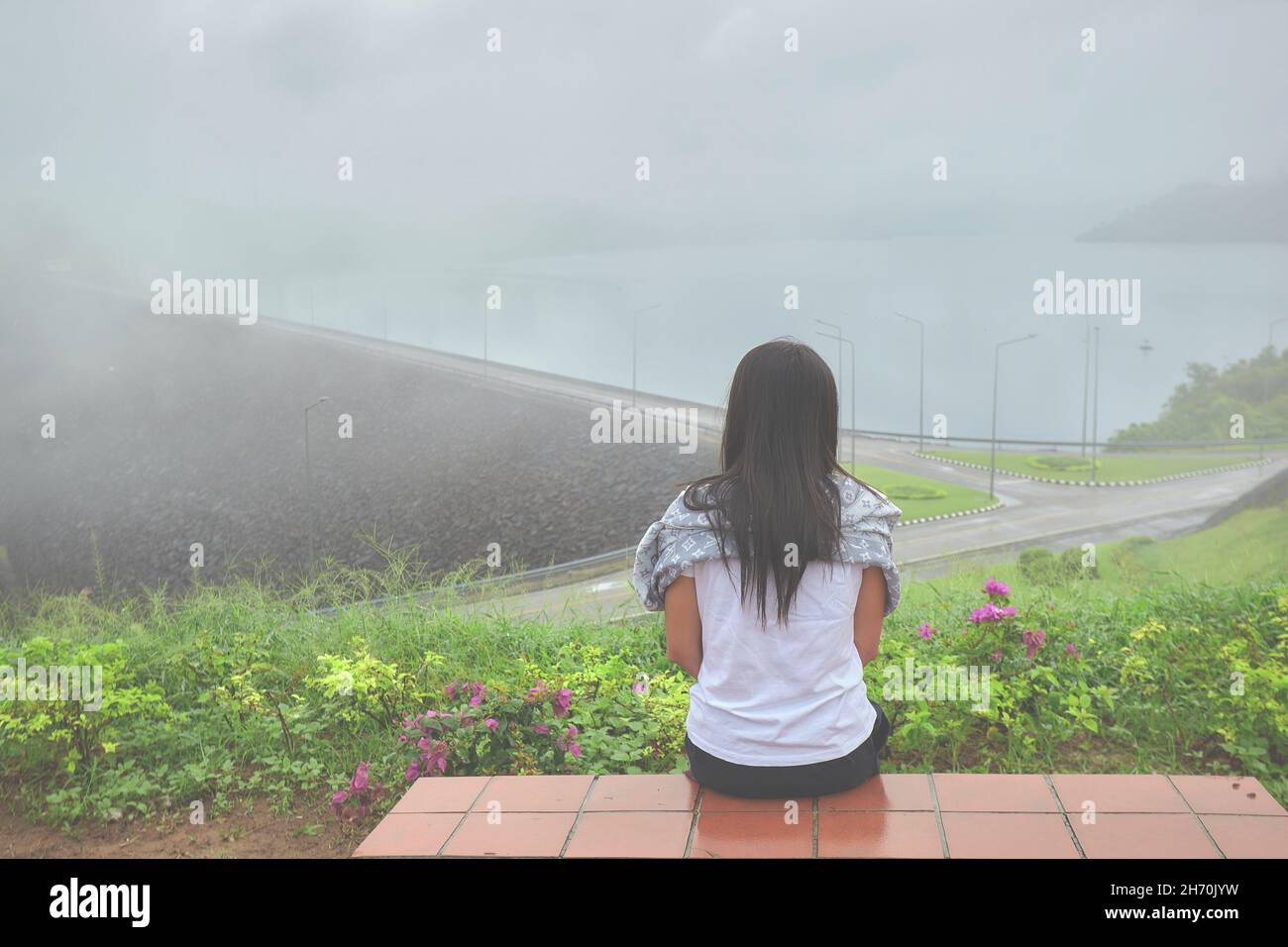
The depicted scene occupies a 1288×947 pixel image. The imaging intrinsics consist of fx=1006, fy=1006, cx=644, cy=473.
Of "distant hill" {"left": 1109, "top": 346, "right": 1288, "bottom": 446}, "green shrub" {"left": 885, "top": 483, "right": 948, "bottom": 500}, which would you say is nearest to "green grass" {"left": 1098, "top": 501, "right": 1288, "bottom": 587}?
"green shrub" {"left": 885, "top": 483, "right": 948, "bottom": 500}

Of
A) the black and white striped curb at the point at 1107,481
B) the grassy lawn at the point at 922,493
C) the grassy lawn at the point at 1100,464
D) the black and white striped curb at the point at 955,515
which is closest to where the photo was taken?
the black and white striped curb at the point at 955,515

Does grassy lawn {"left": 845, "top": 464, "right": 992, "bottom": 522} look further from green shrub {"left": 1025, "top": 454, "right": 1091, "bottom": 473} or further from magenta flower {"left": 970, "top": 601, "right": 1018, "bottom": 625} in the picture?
magenta flower {"left": 970, "top": 601, "right": 1018, "bottom": 625}

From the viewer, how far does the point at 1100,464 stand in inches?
1991

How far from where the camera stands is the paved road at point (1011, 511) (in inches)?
1151

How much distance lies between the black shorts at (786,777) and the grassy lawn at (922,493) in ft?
112

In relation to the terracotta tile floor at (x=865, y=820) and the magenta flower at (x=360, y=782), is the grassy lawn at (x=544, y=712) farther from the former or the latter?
the terracotta tile floor at (x=865, y=820)

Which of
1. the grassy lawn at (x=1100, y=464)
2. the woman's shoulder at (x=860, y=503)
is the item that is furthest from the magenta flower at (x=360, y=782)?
the grassy lawn at (x=1100, y=464)

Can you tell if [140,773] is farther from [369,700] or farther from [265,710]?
[369,700]

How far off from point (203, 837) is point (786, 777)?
219 cm

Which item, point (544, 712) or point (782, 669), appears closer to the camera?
point (782, 669)

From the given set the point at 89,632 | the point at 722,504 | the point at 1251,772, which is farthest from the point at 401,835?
the point at 89,632

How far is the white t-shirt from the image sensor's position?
6.57ft

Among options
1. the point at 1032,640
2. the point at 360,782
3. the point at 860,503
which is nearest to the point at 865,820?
the point at 860,503

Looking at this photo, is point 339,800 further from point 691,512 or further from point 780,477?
point 780,477
